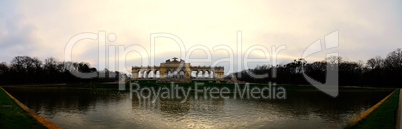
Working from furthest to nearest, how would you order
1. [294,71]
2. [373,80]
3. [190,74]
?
[190,74], [294,71], [373,80]

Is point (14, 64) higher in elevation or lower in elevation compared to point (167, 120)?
higher

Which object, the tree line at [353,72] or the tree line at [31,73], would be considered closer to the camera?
the tree line at [353,72]

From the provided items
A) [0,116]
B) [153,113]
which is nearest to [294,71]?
[153,113]

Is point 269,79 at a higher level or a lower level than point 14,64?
lower

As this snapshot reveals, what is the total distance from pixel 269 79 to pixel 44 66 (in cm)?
5711

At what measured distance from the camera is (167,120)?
464 inches

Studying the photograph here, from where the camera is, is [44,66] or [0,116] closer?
[0,116]

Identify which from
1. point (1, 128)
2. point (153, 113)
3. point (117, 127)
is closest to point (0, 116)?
point (1, 128)

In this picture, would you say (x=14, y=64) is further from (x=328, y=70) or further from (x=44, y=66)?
(x=328, y=70)

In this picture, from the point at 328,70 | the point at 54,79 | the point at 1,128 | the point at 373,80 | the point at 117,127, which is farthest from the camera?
the point at 54,79

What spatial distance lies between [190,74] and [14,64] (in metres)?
44.1

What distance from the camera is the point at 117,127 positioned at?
10.2m

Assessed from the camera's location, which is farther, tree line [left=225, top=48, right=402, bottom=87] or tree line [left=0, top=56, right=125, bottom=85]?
tree line [left=0, top=56, right=125, bottom=85]

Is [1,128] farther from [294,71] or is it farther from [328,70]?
[294,71]
